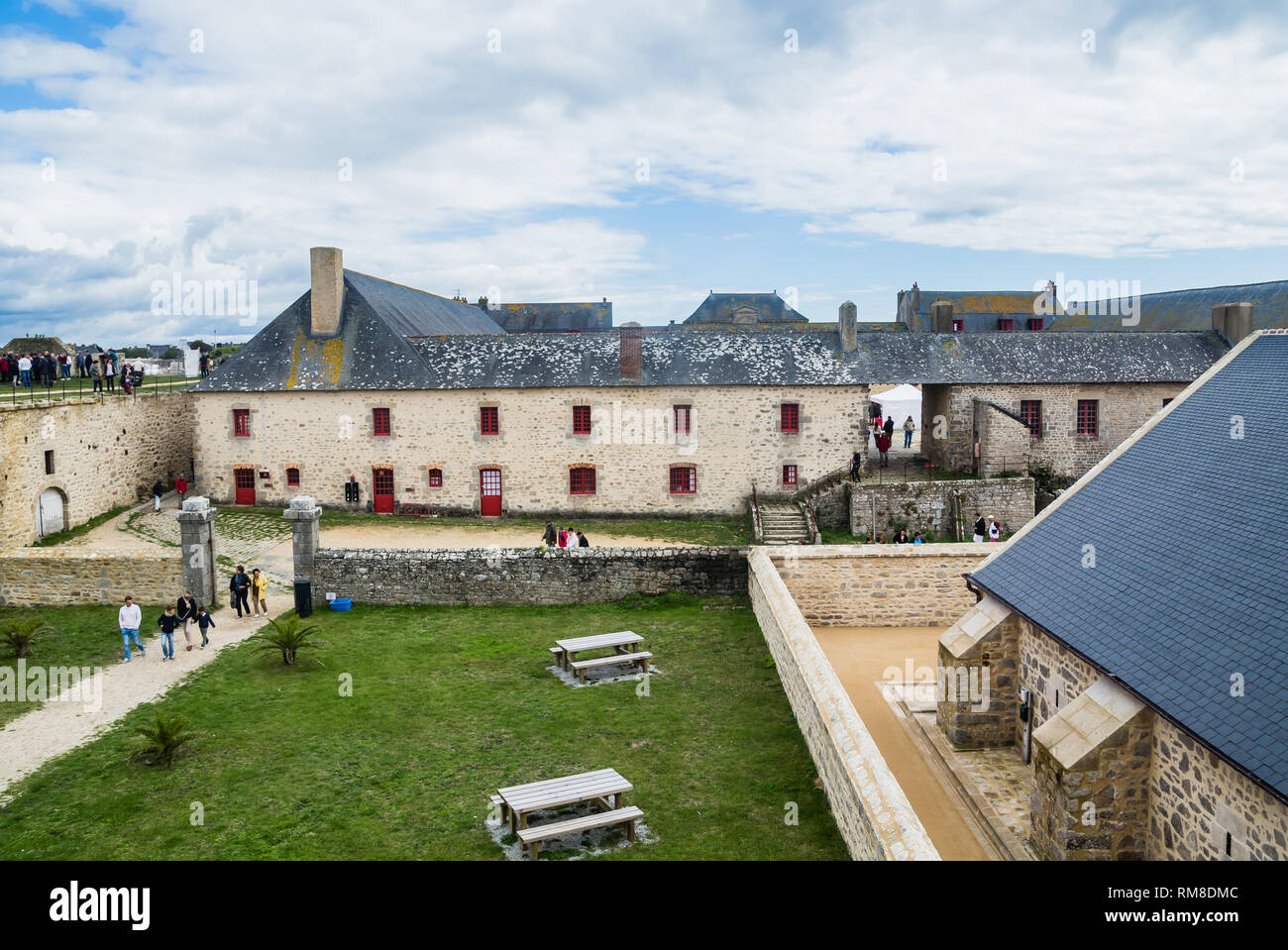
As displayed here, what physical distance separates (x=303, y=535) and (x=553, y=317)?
39.9m

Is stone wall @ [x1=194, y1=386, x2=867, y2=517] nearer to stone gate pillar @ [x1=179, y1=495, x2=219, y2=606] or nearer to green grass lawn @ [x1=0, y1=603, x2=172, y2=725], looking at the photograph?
stone gate pillar @ [x1=179, y1=495, x2=219, y2=606]

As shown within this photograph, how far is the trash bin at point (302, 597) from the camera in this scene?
17344mm

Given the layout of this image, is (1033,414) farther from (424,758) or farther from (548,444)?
(424,758)

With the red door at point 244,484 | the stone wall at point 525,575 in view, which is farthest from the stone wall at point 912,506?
the red door at point 244,484

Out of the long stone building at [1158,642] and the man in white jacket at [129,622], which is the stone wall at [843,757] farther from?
the man in white jacket at [129,622]

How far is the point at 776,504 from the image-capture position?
89.8 feet

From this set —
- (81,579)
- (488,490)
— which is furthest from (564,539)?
(81,579)

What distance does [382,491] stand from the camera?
28531 mm

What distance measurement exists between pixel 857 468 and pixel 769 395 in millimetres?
3349

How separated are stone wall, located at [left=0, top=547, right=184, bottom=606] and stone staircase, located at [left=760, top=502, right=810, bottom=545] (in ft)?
47.0

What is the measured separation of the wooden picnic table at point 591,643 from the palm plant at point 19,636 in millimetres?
8653

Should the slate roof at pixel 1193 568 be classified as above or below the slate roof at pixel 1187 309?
below

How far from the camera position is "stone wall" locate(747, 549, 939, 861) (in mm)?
6727

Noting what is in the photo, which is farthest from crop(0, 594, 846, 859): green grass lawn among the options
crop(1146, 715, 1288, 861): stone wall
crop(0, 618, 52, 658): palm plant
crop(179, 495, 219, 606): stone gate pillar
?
crop(0, 618, 52, 658): palm plant
